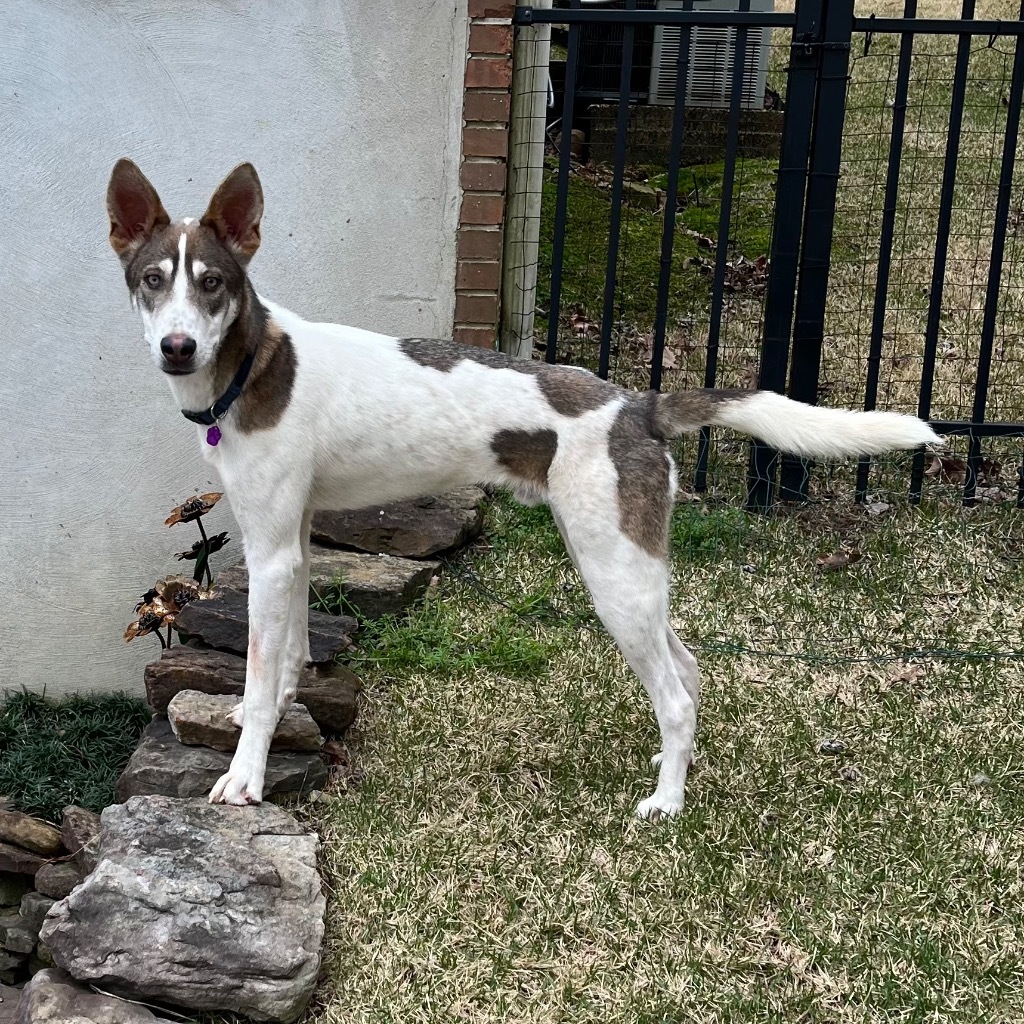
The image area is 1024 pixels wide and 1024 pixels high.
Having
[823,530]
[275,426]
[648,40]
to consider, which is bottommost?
[823,530]

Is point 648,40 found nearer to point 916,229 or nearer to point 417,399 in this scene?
point 916,229

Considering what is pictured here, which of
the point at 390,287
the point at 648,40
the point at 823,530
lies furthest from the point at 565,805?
the point at 648,40

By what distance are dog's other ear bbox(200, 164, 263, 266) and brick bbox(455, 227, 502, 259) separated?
184cm

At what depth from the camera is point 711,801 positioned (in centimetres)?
373

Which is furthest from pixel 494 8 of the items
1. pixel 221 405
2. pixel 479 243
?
pixel 221 405

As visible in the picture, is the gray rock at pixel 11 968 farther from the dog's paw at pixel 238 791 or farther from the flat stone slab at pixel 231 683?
the dog's paw at pixel 238 791

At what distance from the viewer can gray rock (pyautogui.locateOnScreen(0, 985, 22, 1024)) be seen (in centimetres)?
410

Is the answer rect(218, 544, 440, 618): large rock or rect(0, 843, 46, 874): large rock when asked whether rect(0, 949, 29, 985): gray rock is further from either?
rect(218, 544, 440, 618): large rock

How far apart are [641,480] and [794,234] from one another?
2380 mm

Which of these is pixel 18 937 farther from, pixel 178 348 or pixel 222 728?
pixel 178 348

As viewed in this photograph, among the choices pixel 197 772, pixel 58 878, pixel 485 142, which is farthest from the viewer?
pixel 485 142

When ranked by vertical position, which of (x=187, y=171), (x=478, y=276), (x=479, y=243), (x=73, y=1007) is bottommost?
(x=73, y=1007)

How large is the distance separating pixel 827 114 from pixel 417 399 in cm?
270

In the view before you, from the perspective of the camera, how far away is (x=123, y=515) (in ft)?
18.6
